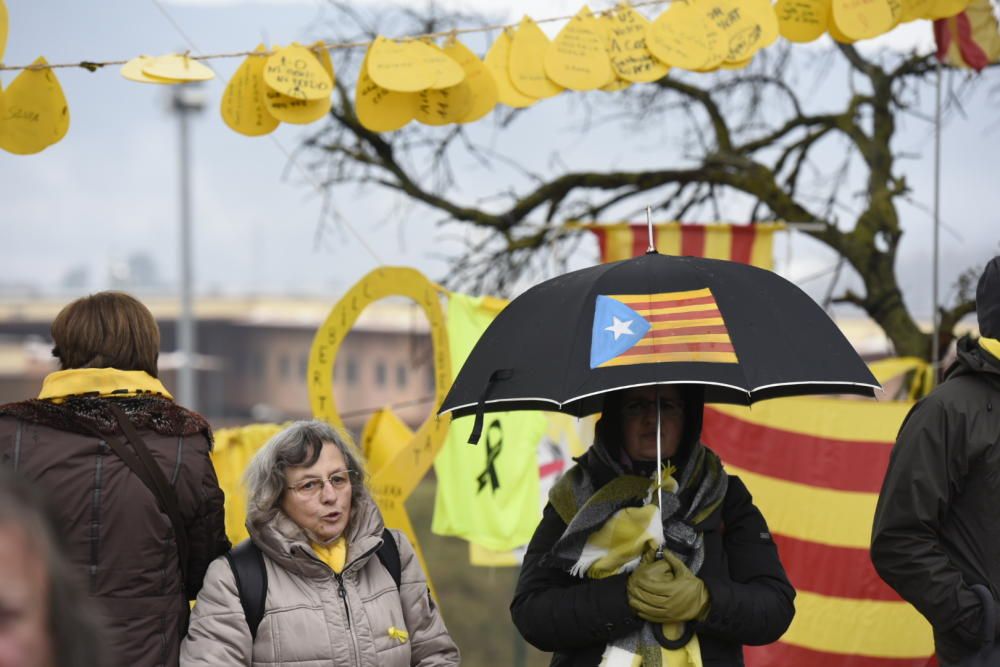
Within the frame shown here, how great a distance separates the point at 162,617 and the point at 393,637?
53 centimetres

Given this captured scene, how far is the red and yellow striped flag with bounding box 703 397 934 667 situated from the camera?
459 centimetres

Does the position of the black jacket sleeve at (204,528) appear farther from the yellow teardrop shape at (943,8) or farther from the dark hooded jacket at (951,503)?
the yellow teardrop shape at (943,8)

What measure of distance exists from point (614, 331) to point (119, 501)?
116cm

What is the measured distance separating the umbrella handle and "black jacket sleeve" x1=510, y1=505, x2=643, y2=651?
0.04 metres

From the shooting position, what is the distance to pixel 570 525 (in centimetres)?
275

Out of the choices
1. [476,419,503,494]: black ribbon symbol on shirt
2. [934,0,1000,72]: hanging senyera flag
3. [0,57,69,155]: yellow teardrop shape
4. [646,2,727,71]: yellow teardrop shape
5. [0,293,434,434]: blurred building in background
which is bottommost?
[0,293,434,434]: blurred building in background

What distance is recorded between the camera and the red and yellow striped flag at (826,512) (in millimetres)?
4586

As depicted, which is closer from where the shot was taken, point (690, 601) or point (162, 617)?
point (690, 601)

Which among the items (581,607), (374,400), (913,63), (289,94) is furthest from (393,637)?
(374,400)

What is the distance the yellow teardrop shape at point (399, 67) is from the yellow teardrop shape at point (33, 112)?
99 cm

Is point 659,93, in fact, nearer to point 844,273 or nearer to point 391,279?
point 844,273

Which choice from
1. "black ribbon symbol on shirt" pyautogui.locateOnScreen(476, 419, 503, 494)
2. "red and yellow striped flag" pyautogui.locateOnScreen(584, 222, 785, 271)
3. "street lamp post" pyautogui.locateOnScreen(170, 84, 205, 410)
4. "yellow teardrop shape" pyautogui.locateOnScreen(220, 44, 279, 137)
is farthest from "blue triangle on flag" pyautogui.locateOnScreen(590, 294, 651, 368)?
"street lamp post" pyautogui.locateOnScreen(170, 84, 205, 410)

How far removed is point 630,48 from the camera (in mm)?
4234

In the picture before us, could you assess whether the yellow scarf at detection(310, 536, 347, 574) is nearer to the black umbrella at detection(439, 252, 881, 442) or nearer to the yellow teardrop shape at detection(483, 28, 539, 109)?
the black umbrella at detection(439, 252, 881, 442)
